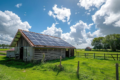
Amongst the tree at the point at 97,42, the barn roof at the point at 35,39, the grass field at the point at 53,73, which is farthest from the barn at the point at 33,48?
the tree at the point at 97,42

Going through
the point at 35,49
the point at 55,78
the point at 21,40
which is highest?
the point at 21,40

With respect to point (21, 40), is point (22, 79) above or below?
below

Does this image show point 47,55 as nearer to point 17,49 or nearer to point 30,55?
point 30,55

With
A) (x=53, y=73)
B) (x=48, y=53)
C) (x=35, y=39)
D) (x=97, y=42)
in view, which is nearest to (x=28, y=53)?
(x=35, y=39)

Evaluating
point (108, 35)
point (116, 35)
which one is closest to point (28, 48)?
point (108, 35)

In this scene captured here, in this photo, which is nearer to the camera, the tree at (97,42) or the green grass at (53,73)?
the green grass at (53,73)

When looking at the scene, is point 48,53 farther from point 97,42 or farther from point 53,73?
point 97,42

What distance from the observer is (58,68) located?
28.3 feet

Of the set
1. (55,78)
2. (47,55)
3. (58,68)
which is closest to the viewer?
(55,78)

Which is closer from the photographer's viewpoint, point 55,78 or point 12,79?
point 12,79

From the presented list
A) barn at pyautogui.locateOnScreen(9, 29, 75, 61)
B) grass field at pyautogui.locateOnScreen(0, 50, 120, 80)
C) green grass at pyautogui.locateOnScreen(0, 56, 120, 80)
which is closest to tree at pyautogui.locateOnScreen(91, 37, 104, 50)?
barn at pyautogui.locateOnScreen(9, 29, 75, 61)

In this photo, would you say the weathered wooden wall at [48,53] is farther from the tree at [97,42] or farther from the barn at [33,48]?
the tree at [97,42]

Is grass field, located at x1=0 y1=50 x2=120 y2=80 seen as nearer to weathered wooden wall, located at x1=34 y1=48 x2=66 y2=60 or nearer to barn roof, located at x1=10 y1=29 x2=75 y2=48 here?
weathered wooden wall, located at x1=34 y1=48 x2=66 y2=60

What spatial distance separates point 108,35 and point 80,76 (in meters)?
73.4
